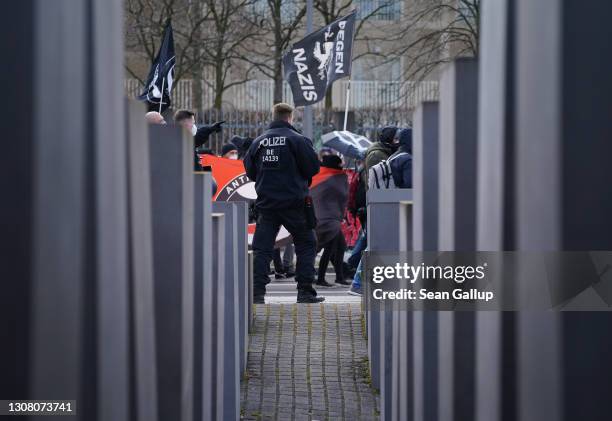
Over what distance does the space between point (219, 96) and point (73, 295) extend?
32.3 m

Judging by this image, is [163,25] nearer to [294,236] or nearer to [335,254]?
[335,254]

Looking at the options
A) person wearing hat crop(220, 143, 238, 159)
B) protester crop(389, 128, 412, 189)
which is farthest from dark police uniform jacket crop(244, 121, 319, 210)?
person wearing hat crop(220, 143, 238, 159)

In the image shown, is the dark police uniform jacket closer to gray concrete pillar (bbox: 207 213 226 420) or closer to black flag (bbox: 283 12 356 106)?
gray concrete pillar (bbox: 207 213 226 420)

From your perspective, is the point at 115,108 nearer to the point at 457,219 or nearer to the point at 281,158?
the point at 457,219

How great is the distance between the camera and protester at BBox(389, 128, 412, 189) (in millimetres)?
10508

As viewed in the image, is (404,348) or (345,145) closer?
(404,348)

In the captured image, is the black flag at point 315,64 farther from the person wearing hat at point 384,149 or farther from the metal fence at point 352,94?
the metal fence at point 352,94

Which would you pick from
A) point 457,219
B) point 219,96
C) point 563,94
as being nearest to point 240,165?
point 457,219

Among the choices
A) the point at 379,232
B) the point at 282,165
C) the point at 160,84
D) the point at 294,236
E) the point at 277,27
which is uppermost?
the point at 277,27

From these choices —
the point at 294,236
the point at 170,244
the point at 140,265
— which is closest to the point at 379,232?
the point at 294,236

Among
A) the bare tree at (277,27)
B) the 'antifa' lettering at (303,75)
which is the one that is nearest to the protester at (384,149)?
the 'antifa' lettering at (303,75)

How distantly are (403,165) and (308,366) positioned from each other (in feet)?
8.82

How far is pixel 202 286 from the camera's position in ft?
17.4

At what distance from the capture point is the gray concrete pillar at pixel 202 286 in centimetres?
518
